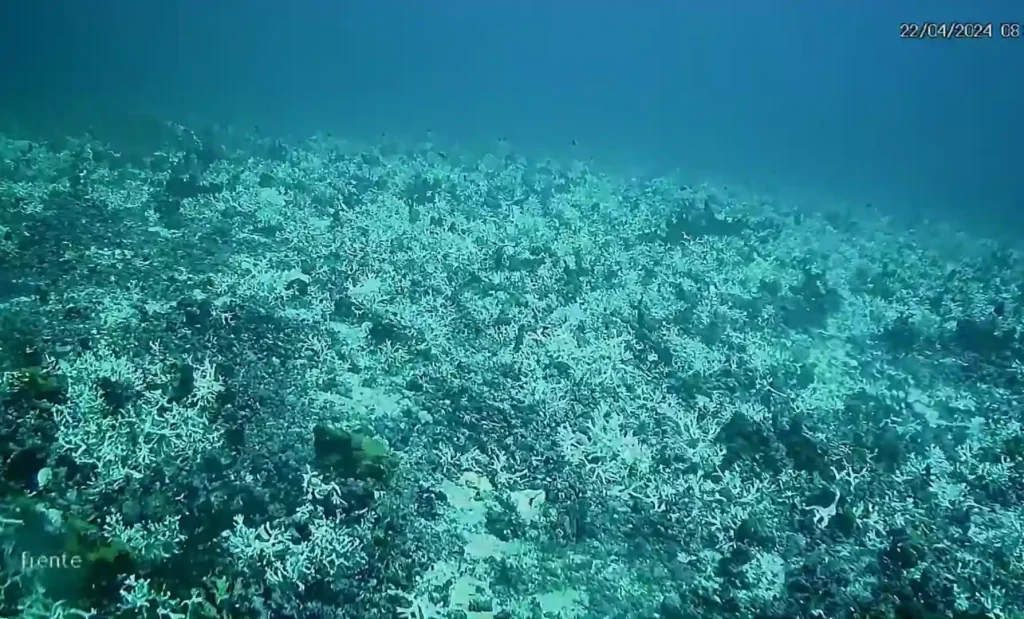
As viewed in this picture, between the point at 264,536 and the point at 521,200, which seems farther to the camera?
the point at 521,200

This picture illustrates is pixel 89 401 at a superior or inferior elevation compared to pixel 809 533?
superior

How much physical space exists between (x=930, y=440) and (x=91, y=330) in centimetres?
1451

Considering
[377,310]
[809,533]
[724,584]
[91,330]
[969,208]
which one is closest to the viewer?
[724,584]

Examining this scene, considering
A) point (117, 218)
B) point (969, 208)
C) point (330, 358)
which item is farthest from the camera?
point (969, 208)

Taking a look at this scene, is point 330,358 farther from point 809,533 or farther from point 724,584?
point 809,533

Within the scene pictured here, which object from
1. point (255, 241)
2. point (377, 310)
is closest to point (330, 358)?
point (377, 310)

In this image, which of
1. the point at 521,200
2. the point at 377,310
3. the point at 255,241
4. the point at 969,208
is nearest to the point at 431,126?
the point at 521,200

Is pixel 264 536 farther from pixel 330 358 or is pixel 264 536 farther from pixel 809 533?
pixel 809 533

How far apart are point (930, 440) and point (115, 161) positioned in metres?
21.4

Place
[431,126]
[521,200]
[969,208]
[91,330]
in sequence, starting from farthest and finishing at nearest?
1. [431,126]
2. [969,208]
3. [521,200]
4. [91,330]

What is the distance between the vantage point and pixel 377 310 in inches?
442

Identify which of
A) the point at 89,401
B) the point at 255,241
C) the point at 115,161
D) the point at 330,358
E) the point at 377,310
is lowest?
the point at 89,401

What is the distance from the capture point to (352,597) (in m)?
6.15

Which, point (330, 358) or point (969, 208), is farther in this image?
point (969, 208)
